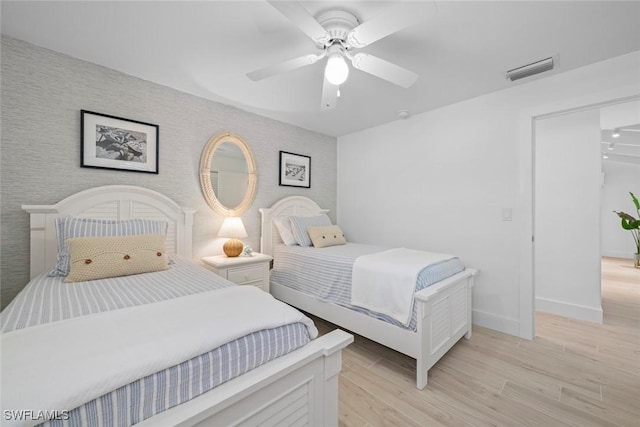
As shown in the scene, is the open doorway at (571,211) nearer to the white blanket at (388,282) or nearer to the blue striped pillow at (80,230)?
the white blanket at (388,282)

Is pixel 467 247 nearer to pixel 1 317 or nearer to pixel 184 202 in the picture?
pixel 184 202

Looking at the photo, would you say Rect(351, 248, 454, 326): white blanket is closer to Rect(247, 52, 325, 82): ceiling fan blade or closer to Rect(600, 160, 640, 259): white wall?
Rect(247, 52, 325, 82): ceiling fan blade

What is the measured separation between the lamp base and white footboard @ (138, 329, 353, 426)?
1.82m

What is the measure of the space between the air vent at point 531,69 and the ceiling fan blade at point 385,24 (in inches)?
61.9

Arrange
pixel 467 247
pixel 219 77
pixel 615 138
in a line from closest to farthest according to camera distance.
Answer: pixel 219 77, pixel 467 247, pixel 615 138

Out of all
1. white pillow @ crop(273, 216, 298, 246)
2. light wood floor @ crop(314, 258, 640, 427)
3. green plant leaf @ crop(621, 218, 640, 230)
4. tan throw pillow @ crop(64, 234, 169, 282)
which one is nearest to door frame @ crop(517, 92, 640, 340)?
light wood floor @ crop(314, 258, 640, 427)

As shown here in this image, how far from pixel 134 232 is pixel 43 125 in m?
1.05

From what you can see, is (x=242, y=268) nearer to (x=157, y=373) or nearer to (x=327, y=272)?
(x=327, y=272)

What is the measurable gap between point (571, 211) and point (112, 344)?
4.26 metres

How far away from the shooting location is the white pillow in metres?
3.23

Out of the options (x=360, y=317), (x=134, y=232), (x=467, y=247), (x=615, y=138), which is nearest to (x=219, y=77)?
(x=134, y=232)

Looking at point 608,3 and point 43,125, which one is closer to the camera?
point 608,3

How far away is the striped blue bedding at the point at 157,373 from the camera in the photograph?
28.8 inches

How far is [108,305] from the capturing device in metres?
1.16
